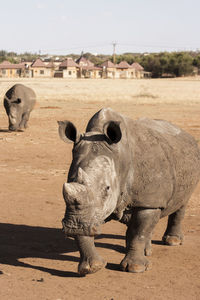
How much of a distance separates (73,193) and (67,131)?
44.4 inches

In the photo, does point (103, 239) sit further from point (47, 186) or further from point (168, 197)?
point (47, 186)

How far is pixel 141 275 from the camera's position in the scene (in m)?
6.13

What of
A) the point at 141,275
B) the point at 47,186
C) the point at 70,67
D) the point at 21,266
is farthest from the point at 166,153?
the point at 70,67

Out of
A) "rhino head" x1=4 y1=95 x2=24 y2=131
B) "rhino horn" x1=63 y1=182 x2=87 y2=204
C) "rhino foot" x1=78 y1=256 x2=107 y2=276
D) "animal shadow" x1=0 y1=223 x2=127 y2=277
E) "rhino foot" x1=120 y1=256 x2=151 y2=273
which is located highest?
"rhino horn" x1=63 y1=182 x2=87 y2=204

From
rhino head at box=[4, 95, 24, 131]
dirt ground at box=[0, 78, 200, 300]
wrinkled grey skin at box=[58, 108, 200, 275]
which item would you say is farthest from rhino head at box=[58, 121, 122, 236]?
rhino head at box=[4, 95, 24, 131]

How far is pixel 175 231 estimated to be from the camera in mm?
7520

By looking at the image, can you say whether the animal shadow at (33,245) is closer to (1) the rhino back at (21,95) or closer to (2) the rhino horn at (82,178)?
(2) the rhino horn at (82,178)

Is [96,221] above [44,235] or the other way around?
above

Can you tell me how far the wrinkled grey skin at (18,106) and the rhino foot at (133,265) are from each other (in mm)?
15093

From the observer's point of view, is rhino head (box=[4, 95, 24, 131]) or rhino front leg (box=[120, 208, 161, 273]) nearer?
rhino front leg (box=[120, 208, 161, 273])

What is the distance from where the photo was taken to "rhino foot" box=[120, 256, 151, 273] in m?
6.19

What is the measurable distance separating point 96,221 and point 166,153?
180cm

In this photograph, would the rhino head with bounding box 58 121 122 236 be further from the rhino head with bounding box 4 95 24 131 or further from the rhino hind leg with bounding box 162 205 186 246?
the rhino head with bounding box 4 95 24 131

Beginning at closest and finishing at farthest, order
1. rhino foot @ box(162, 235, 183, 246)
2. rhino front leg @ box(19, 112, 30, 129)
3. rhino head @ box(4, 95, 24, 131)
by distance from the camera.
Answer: rhino foot @ box(162, 235, 183, 246), rhino head @ box(4, 95, 24, 131), rhino front leg @ box(19, 112, 30, 129)
